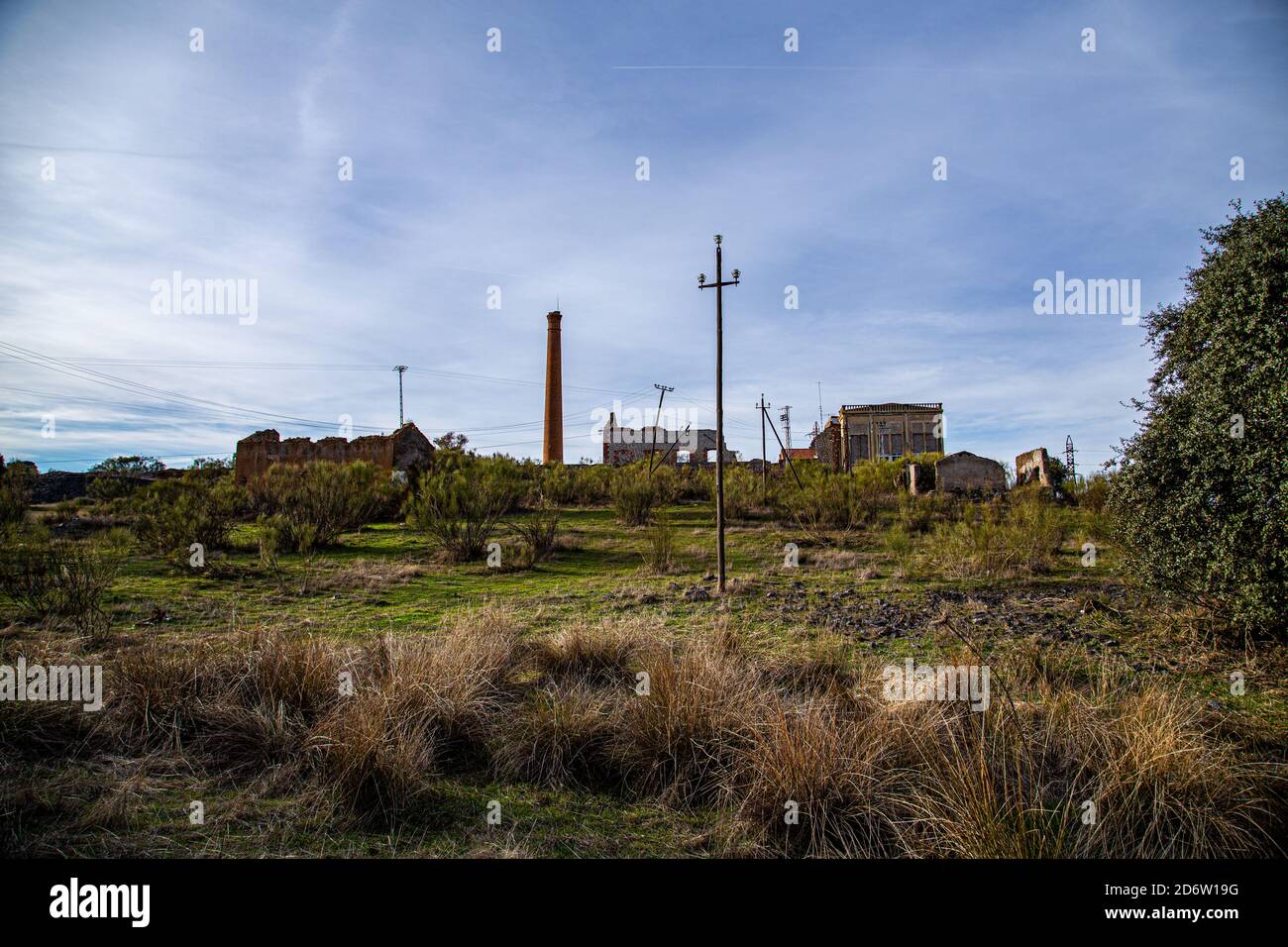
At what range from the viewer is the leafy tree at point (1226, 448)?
5496mm

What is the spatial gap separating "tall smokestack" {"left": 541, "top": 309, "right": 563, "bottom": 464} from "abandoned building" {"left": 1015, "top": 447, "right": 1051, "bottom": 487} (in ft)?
82.4

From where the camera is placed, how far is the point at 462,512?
14531mm

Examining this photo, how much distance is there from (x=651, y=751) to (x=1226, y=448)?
19.0ft

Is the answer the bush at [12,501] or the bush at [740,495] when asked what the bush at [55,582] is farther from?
the bush at [740,495]

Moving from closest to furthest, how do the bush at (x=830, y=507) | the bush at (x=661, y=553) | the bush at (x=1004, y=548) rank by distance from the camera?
the bush at (x=1004, y=548) < the bush at (x=661, y=553) < the bush at (x=830, y=507)

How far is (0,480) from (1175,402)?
73.4 ft

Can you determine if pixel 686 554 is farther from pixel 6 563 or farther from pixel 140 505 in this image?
pixel 140 505

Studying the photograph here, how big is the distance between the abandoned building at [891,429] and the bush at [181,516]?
42159 millimetres

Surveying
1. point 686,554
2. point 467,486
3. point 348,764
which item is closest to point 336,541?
point 467,486

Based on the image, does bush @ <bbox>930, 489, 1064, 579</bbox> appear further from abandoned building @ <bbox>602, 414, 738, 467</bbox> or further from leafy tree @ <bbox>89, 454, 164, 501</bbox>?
abandoned building @ <bbox>602, 414, 738, 467</bbox>

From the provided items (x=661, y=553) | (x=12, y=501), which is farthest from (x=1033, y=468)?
(x=12, y=501)

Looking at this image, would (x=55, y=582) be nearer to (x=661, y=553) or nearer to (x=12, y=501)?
(x=12, y=501)

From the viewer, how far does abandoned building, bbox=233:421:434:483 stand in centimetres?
2728

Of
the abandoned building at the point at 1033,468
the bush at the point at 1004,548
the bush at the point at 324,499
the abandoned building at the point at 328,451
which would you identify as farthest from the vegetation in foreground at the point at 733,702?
the abandoned building at the point at 328,451
